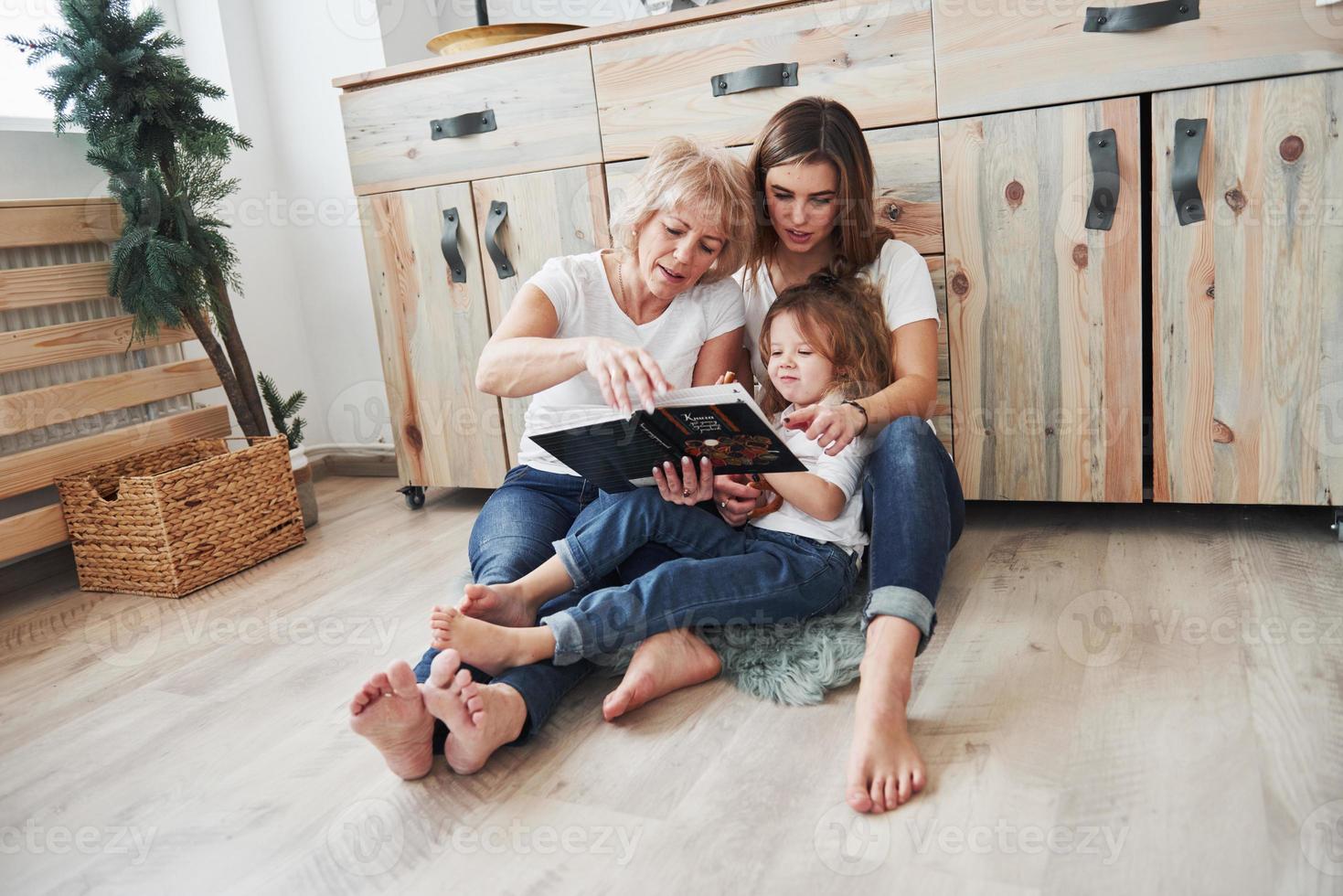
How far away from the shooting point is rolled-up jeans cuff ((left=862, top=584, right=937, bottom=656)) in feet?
3.83

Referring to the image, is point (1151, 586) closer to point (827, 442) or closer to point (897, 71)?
point (827, 442)

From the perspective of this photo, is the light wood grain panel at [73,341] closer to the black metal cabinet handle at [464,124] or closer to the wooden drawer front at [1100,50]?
the black metal cabinet handle at [464,124]

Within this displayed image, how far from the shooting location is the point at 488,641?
118 centimetres

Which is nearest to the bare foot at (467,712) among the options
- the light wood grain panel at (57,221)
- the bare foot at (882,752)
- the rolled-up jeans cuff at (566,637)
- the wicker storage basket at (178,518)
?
the rolled-up jeans cuff at (566,637)

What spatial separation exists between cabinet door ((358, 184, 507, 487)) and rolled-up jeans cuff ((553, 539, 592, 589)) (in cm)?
84

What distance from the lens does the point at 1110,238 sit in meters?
1.62

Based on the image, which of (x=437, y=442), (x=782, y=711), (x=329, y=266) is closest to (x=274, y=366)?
(x=329, y=266)

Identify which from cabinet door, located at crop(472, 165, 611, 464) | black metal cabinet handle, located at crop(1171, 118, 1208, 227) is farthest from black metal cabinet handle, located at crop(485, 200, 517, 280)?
black metal cabinet handle, located at crop(1171, 118, 1208, 227)

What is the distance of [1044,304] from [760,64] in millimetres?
650

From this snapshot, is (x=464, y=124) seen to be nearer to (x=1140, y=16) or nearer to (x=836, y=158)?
(x=836, y=158)

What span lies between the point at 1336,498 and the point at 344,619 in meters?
1.63

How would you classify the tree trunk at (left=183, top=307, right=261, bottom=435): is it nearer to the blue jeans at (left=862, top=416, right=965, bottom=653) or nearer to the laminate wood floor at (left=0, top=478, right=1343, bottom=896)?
the laminate wood floor at (left=0, top=478, right=1343, bottom=896)

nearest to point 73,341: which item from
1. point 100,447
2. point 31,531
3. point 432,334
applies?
point 100,447

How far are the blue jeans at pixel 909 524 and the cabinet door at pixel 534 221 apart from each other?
0.87 metres
